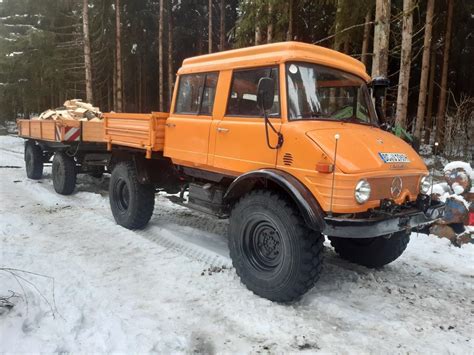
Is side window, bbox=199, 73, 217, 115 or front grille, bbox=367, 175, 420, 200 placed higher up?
side window, bbox=199, 73, 217, 115

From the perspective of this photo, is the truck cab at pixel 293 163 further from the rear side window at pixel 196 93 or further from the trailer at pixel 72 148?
the trailer at pixel 72 148

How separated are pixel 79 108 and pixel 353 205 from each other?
9391 mm

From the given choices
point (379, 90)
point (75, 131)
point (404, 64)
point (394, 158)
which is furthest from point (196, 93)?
point (404, 64)

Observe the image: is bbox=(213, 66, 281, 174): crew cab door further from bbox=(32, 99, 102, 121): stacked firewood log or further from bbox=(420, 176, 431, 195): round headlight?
bbox=(32, 99, 102, 121): stacked firewood log

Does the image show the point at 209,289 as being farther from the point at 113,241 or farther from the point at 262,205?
the point at 113,241

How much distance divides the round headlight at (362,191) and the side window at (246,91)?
47.3 inches

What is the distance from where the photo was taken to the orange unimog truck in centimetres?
360

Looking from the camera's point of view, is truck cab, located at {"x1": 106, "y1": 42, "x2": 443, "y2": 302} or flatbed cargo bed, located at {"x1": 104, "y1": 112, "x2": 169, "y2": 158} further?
flatbed cargo bed, located at {"x1": 104, "y1": 112, "x2": 169, "y2": 158}

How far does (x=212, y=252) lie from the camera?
531 centimetres

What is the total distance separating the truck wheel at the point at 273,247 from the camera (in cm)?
372

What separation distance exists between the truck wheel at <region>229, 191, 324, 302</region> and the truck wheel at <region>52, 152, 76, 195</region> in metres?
5.70

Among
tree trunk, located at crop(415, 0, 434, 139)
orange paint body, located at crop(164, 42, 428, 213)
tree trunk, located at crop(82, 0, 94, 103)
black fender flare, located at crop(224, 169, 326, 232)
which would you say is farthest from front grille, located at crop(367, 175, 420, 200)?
tree trunk, located at crop(82, 0, 94, 103)

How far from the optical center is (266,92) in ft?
12.4

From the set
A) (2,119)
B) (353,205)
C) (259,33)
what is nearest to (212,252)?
(353,205)
